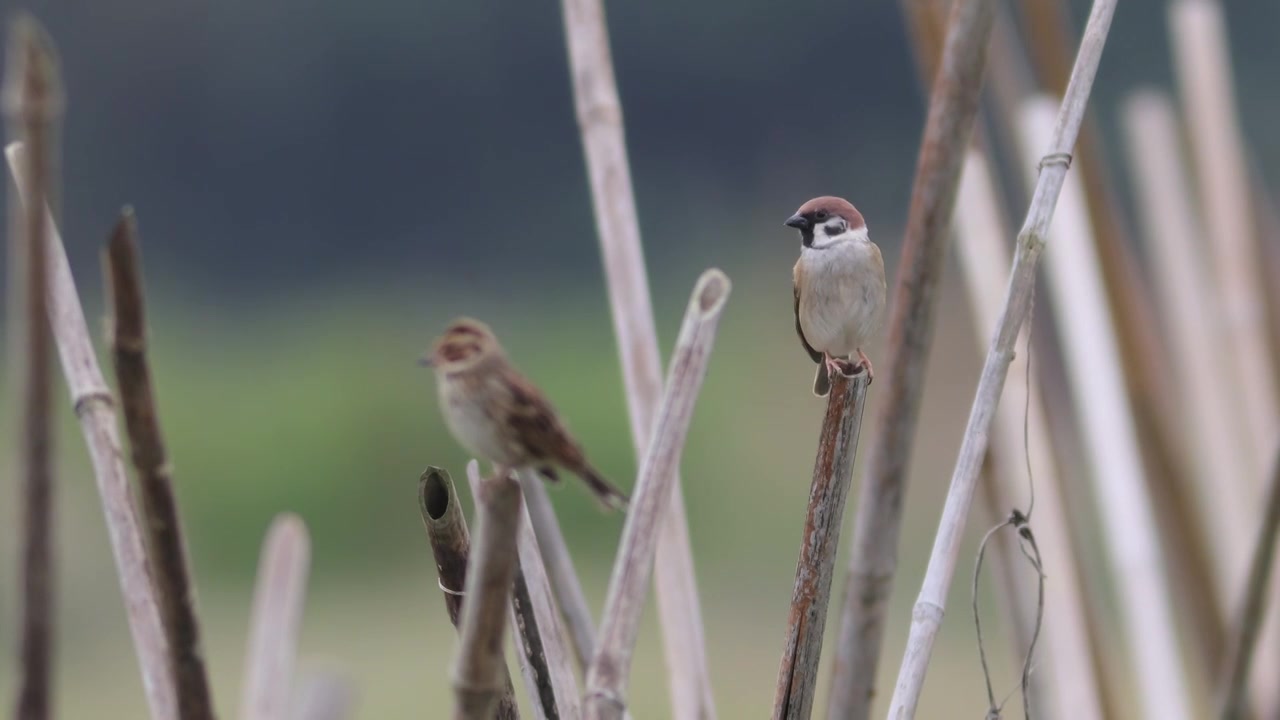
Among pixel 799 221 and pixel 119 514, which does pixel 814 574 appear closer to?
pixel 119 514

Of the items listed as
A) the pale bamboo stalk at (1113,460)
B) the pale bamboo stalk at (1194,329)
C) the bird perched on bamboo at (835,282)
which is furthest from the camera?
the pale bamboo stalk at (1194,329)

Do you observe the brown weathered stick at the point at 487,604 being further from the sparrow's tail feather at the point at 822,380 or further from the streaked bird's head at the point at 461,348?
the sparrow's tail feather at the point at 822,380

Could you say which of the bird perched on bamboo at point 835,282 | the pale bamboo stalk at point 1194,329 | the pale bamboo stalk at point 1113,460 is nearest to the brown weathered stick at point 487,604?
the bird perched on bamboo at point 835,282

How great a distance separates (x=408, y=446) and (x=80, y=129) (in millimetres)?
2651

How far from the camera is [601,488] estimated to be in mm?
927

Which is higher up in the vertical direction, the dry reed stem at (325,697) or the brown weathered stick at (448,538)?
the brown weathered stick at (448,538)

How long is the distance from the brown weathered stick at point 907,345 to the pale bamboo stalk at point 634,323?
0.49 metres

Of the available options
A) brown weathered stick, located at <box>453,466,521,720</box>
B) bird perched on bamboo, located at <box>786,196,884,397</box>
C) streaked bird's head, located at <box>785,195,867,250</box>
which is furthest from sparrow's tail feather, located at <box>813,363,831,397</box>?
brown weathered stick, located at <box>453,466,521,720</box>

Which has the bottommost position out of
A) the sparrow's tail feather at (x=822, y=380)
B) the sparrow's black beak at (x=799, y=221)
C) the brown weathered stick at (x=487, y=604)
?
the brown weathered stick at (x=487, y=604)

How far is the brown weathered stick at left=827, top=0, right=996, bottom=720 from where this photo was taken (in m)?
0.67

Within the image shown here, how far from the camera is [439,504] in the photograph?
0.89 m

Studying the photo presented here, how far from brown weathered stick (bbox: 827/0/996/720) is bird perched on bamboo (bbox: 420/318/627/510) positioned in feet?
0.70

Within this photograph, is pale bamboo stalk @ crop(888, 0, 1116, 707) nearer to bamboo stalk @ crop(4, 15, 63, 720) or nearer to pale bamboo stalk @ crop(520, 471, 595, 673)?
pale bamboo stalk @ crop(520, 471, 595, 673)

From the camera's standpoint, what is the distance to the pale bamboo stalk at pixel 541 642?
39.7 inches
